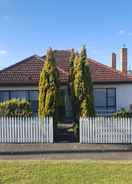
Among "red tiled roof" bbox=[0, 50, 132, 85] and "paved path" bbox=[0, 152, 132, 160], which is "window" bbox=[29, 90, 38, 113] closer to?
"red tiled roof" bbox=[0, 50, 132, 85]

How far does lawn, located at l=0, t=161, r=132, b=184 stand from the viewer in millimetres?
8773

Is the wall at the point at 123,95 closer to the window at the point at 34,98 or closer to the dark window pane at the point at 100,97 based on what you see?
the dark window pane at the point at 100,97

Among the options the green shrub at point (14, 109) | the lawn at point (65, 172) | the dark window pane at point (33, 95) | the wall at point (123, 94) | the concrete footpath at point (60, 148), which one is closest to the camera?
the lawn at point (65, 172)

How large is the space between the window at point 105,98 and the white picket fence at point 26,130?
11.1 metres

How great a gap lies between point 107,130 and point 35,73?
442 inches

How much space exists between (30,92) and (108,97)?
19.4 ft

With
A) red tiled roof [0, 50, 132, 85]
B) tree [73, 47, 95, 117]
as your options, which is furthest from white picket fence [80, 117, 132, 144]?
red tiled roof [0, 50, 132, 85]

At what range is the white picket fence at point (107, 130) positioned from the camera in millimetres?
14414

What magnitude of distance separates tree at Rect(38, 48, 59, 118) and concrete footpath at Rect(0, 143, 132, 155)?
2055 mm

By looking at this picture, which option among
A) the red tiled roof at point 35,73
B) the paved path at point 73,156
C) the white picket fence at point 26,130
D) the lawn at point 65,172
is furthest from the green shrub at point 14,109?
the red tiled roof at point 35,73

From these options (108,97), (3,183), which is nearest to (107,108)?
(108,97)

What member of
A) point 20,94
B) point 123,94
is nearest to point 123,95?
point 123,94

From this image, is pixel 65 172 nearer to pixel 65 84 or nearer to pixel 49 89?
pixel 49 89

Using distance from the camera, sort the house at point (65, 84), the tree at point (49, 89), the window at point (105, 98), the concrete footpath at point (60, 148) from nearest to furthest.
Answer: the concrete footpath at point (60, 148) < the tree at point (49, 89) < the house at point (65, 84) < the window at point (105, 98)
